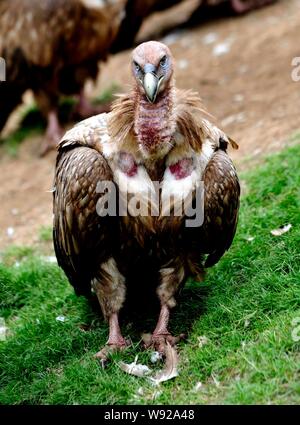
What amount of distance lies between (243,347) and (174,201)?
2.89 ft

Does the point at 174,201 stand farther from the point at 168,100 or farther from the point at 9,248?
the point at 9,248

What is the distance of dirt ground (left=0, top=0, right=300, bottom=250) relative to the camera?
24.6 feet

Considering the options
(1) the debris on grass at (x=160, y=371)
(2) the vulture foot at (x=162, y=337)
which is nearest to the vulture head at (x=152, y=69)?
(2) the vulture foot at (x=162, y=337)

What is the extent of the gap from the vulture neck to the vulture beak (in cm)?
13

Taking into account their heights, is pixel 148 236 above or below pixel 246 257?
above

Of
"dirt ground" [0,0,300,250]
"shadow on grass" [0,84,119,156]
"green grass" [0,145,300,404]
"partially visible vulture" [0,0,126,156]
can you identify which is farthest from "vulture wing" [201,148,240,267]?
"shadow on grass" [0,84,119,156]

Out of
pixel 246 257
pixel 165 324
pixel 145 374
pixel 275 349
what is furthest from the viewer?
pixel 246 257

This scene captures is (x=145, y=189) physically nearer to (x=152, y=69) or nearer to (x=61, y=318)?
(x=152, y=69)

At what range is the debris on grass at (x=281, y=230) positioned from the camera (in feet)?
17.8

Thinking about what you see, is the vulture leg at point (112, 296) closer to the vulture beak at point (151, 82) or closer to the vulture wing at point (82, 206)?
the vulture wing at point (82, 206)

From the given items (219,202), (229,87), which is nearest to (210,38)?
(229,87)

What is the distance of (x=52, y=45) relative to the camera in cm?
893
